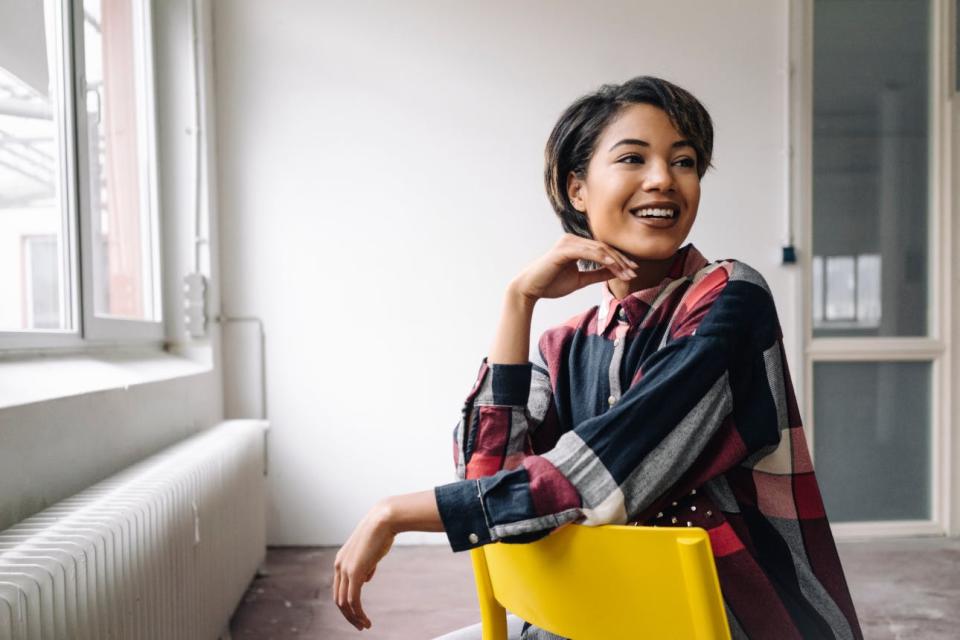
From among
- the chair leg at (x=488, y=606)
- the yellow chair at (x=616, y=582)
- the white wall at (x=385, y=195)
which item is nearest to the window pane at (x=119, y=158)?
the white wall at (x=385, y=195)

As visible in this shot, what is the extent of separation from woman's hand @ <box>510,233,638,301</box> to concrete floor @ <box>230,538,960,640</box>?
5.02 feet

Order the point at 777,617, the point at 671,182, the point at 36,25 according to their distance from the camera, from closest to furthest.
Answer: the point at 777,617 < the point at 671,182 < the point at 36,25

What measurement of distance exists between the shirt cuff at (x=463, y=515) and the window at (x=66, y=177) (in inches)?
47.6

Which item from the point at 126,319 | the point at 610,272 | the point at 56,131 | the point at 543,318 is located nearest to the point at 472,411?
the point at 610,272

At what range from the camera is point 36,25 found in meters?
1.83

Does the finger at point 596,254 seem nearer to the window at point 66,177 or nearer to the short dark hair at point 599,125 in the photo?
the short dark hair at point 599,125

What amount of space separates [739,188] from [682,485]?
263 cm

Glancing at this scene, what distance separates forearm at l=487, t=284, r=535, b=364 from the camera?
100 centimetres

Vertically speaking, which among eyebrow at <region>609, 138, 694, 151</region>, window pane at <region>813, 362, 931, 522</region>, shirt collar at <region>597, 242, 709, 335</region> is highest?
eyebrow at <region>609, 138, 694, 151</region>

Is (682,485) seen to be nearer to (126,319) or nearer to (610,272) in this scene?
(610,272)

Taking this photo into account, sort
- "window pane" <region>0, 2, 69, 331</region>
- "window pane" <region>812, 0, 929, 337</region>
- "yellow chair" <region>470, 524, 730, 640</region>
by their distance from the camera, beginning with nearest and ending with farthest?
"yellow chair" <region>470, 524, 730, 640</region> < "window pane" <region>0, 2, 69, 331</region> < "window pane" <region>812, 0, 929, 337</region>

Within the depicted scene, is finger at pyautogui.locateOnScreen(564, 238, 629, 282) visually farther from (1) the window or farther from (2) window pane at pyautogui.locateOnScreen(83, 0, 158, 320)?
(2) window pane at pyautogui.locateOnScreen(83, 0, 158, 320)

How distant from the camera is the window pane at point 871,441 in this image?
326cm

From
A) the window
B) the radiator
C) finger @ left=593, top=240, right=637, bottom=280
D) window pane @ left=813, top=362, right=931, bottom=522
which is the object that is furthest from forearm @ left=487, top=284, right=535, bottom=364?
window pane @ left=813, top=362, right=931, bottom=522
